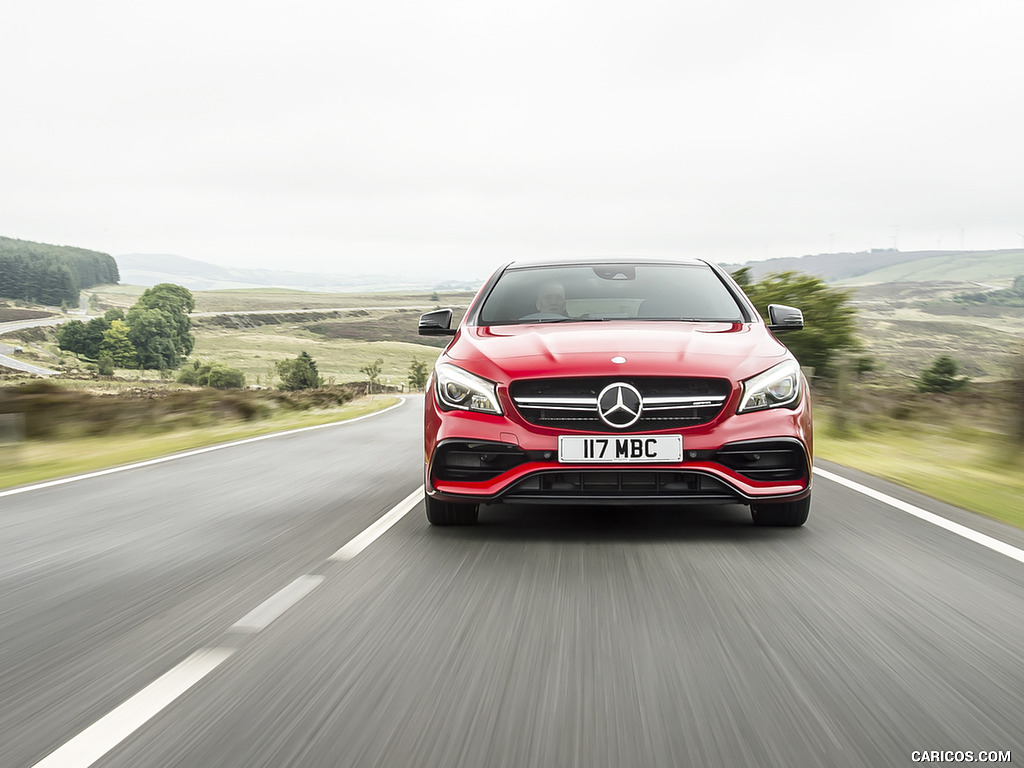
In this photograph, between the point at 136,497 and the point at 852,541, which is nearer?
the point at 852,541

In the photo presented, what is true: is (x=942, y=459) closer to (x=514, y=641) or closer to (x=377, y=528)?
(x=377, y=528)

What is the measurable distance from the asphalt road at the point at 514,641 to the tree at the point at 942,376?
54.9 ft

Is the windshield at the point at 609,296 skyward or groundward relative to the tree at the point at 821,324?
skyward

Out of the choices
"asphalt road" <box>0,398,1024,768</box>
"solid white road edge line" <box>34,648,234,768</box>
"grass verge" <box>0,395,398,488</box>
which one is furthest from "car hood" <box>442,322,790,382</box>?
"grass verge" <box>0,395,398,488</box>

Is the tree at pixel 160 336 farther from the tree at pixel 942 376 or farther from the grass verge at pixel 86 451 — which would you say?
the tree at pixel 942 376

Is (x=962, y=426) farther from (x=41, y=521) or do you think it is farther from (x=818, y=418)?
(x=41, y=521)

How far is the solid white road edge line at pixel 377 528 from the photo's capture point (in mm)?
5008

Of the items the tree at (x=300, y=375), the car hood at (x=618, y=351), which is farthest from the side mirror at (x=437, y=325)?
the tree at (x=300, y=375)

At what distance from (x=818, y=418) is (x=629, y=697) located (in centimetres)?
1319

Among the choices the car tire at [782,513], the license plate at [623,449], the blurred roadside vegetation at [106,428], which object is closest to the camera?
the license plate at [623,449]

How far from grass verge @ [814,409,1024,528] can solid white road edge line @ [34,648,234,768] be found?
4969 mm

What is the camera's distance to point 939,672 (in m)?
3.01

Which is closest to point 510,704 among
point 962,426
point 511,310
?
point 511,310

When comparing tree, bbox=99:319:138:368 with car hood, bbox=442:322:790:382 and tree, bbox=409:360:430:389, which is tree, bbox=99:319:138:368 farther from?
car hood, bbox=442:322:790:382
